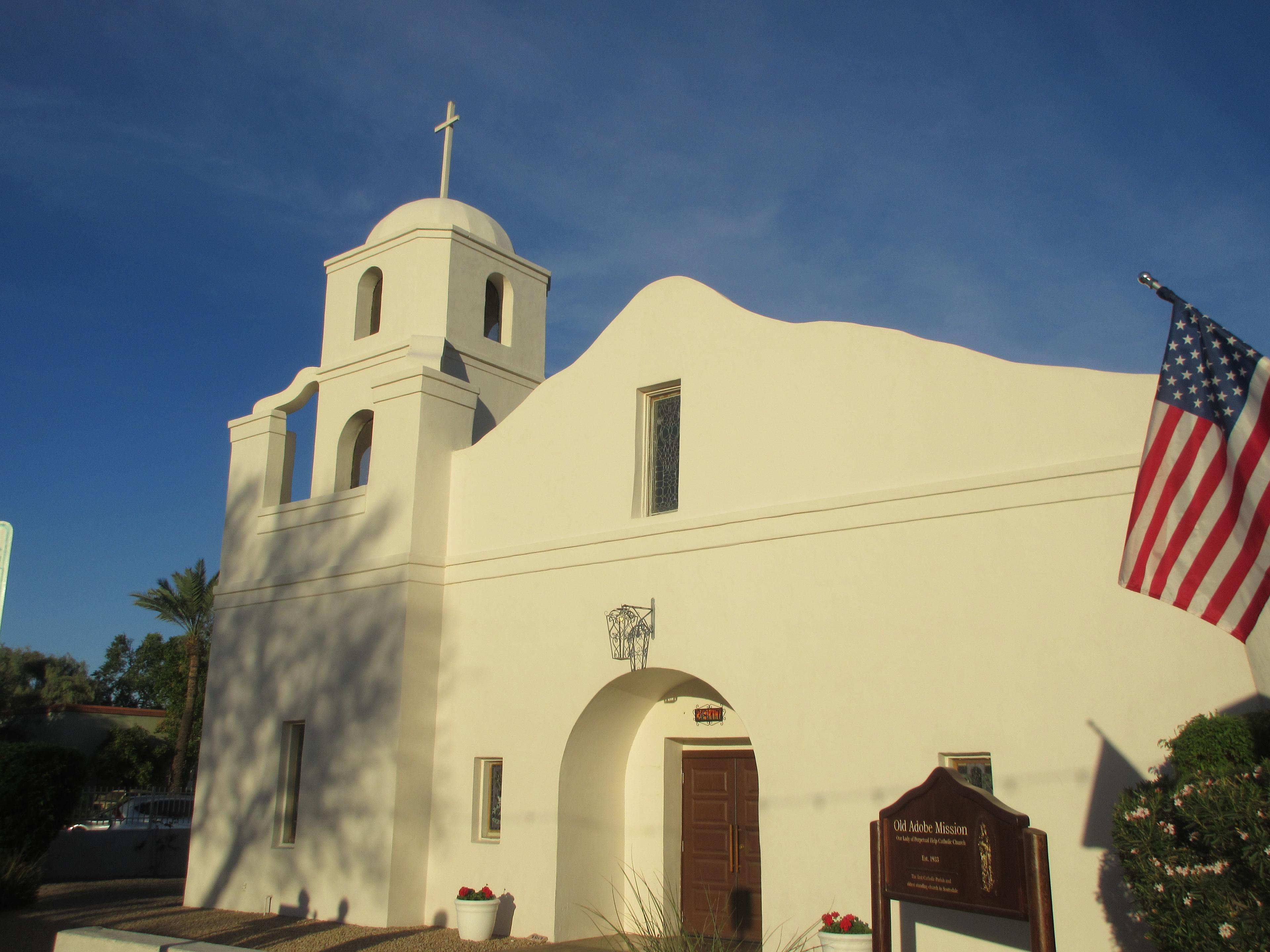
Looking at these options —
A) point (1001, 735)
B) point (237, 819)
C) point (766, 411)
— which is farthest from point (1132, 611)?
point (237, 819)

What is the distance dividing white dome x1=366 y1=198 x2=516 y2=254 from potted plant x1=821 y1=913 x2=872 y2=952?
1163 cm

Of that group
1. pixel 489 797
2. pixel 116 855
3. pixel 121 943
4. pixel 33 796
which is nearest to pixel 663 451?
pixel 489 797

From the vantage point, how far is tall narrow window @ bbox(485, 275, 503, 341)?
17.9 meters

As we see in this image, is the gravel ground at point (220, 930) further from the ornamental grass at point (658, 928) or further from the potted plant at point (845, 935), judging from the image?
the potted plant at point (845, 935)

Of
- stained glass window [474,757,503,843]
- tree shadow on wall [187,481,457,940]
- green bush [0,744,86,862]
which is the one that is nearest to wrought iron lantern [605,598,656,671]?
stained glass window [474,757,503,843]

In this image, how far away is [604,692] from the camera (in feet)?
41.1

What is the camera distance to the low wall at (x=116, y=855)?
20.0 meters

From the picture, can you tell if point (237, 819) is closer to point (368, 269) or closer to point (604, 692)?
point (604, 692)

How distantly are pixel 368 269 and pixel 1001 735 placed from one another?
12192 millimetres

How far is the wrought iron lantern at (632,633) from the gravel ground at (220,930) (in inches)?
124

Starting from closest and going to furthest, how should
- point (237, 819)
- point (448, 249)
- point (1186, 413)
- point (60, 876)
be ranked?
point (1186, 413) → point (237, 819) → point (448, 249) → point (60, 876)

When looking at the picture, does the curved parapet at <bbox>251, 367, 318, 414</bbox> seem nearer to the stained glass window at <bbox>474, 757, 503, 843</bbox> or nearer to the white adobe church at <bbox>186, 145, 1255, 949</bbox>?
the white adobe church at <bbox>186, 145, 1255, 949</bbox>

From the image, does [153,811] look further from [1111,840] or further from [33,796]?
[1111,840]

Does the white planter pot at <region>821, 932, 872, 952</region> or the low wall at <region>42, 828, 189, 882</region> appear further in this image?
the low wall at <region>42, 828, 189, 882</region>
